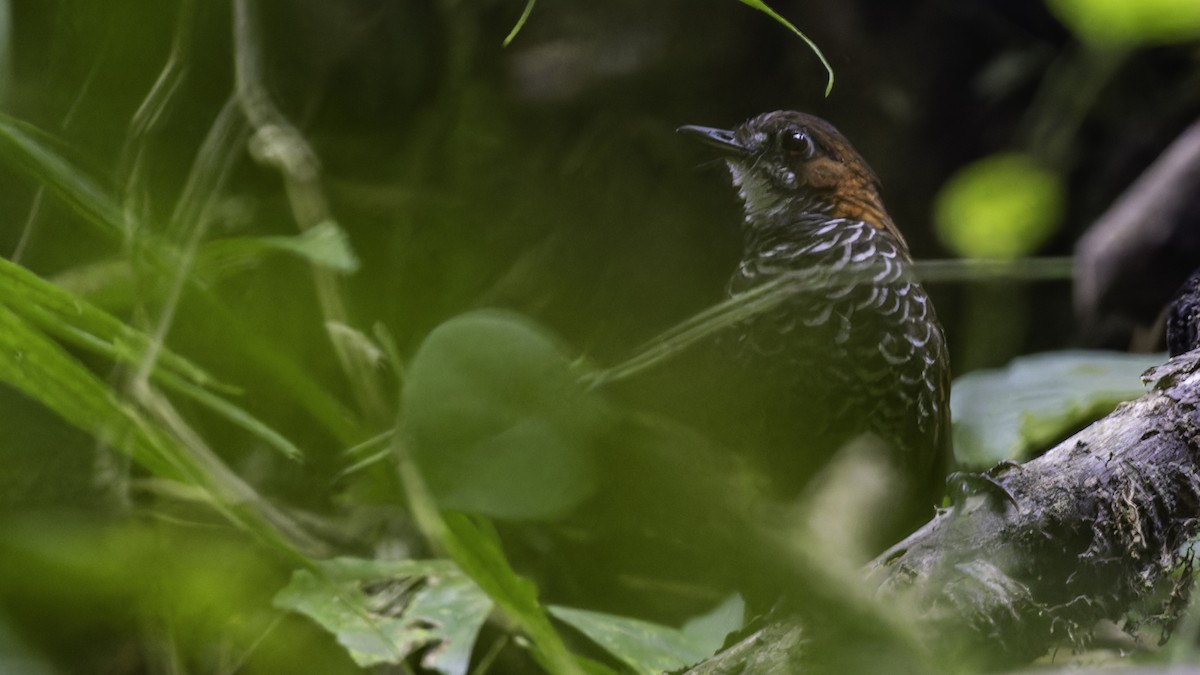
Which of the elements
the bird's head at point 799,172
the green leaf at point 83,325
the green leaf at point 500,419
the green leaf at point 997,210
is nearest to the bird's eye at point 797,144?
the bird's head at point 799,172

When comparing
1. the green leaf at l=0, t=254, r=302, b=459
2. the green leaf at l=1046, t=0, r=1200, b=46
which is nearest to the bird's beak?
the green leaf at l=1046, t=0, r=1200, b=46

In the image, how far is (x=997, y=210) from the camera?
24.3 inches

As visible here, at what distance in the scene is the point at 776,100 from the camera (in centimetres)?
68

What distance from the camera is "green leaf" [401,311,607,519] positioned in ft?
1.46

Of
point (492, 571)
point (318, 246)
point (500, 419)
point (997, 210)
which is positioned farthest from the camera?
point (318, 246)

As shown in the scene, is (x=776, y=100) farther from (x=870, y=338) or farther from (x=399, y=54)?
(x=399, y=54)

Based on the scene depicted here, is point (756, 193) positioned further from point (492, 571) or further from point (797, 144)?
point (492, 571)

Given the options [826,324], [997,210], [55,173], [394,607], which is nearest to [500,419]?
[826,324]

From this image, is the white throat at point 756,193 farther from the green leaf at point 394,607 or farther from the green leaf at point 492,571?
the green leaf at point 394,607

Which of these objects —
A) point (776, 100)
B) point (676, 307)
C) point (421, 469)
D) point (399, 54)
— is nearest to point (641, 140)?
point (676, 307)

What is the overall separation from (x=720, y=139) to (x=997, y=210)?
187mm

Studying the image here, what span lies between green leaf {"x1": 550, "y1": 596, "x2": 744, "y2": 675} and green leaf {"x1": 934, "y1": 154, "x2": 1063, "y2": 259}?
0.31 metres

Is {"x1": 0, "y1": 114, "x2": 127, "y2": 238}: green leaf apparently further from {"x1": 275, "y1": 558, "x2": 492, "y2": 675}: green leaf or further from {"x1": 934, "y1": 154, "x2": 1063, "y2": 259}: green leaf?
{"x1": 934, "y1": 154, "x2": 1063, "y2": 259}: green leaf

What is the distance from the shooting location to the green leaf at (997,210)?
23.8 inches
